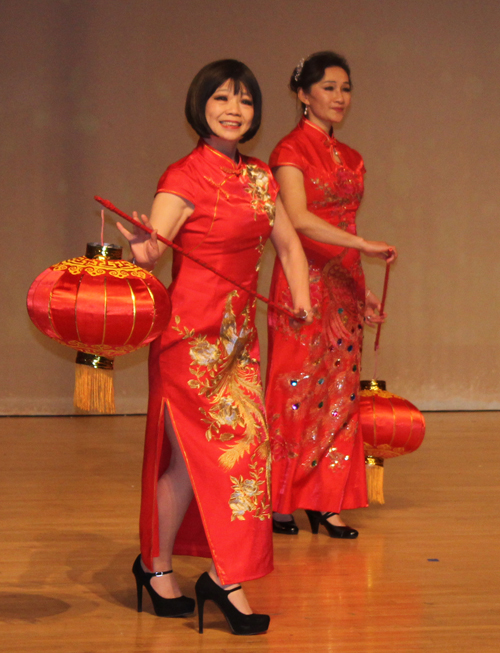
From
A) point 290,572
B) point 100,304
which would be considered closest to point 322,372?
point 290,572

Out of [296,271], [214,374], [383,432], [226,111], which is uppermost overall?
[226,111]

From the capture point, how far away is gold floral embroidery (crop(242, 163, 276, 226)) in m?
2.08

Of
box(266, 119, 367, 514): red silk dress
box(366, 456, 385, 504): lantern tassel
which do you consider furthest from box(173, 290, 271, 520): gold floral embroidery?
box(366, 456, 385, 504): lantern tassel

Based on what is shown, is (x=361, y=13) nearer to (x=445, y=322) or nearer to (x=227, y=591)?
(x=445, y=322)

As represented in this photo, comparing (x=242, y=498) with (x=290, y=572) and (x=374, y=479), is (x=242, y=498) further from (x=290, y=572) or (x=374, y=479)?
(x=374, y=479)

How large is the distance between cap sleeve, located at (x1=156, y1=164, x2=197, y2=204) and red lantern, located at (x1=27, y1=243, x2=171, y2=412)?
196 mm

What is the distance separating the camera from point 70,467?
149 inches

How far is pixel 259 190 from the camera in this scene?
6.90 feet

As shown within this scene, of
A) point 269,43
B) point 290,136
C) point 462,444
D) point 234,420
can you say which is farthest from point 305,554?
point 269,43

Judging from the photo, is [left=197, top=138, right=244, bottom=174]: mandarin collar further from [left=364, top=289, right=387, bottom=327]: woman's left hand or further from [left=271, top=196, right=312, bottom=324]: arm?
[left=364, top=289, right=387, bottom=327]: woman's left hand

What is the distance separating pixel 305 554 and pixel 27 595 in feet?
2.74

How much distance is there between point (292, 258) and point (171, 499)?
2.16 feet

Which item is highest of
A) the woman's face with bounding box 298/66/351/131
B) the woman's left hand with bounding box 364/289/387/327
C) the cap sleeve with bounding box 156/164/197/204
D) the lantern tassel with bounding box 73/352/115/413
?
the woman's face with bounding box 298/66/351/131

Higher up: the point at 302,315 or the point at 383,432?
the point at 302,315
